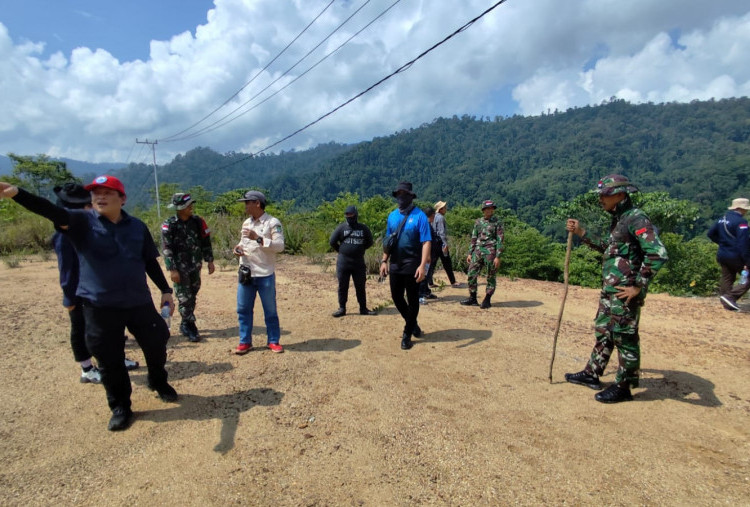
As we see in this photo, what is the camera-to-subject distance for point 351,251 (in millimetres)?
5816

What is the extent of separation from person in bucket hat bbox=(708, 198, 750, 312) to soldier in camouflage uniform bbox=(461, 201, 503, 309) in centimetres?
371

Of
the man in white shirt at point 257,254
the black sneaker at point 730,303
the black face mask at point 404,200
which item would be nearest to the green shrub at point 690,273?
the black sneaker at point 730,303

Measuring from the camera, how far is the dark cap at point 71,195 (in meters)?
3.45

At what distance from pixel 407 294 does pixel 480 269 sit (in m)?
2.45

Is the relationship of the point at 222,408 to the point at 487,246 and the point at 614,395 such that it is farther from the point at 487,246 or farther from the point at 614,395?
the point at 487,246

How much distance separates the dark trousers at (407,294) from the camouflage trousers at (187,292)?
7.73 ft

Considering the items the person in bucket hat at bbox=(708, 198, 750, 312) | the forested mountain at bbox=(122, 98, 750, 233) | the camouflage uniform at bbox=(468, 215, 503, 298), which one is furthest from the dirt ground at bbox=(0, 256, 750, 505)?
the forested mountain at bbox=(122, 98, 750, 233)

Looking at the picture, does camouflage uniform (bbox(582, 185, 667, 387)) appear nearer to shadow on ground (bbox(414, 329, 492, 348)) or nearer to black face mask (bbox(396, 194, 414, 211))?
shadow on ground (bbox(414, 329, 492, 348))

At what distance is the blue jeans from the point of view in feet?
13.9

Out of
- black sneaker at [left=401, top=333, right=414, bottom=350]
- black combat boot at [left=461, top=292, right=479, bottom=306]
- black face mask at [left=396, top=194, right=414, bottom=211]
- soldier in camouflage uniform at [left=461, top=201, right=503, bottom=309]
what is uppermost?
black face mask at [left=396, top=194, right=414, bottom=211]

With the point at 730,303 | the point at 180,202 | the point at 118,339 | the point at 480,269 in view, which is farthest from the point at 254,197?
the point at 730,303

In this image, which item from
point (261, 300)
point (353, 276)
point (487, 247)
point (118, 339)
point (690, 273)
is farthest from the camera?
point (690, 273)

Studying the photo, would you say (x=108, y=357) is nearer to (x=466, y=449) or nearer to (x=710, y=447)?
(x=466, y=449)

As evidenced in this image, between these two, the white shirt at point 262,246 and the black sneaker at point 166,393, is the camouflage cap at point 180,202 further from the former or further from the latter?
the black sneaker at point 166,393
